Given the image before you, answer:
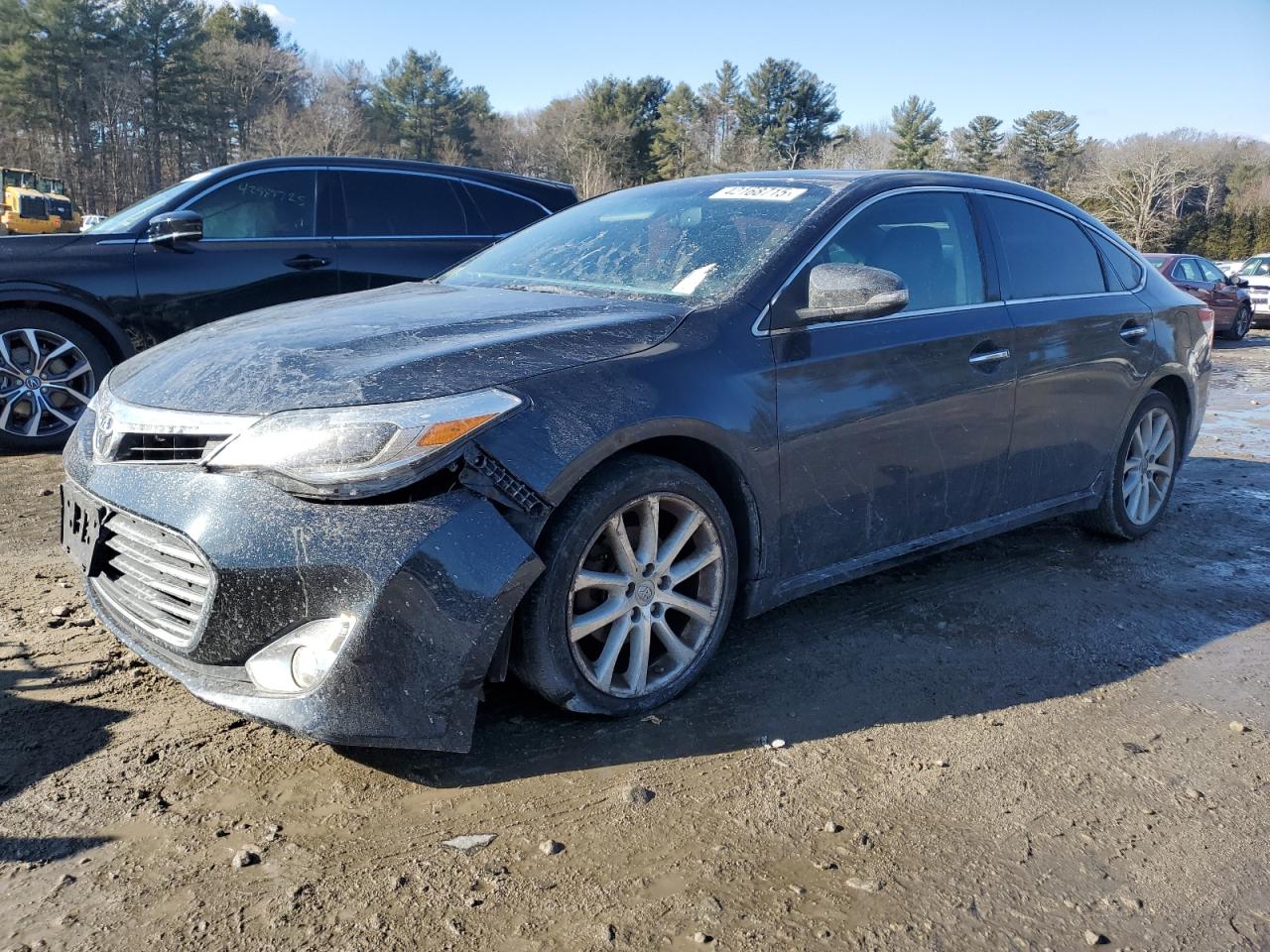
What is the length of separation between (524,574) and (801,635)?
1.57m

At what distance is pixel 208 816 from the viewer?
2486 mm

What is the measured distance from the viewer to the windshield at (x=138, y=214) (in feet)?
20.6

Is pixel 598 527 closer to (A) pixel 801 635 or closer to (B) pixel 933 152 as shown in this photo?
(A) pixel 801 635

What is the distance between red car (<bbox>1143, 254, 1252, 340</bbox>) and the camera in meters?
18.0

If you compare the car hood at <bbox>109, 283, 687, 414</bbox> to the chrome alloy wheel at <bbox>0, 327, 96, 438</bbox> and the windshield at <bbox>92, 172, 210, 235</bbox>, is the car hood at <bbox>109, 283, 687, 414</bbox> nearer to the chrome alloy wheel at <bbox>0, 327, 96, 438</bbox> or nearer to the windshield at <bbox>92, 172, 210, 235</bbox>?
the chrome alloy wheel at <bbox>0, 327, 96, 438</bbox>

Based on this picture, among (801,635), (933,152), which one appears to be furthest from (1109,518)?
(933,152)

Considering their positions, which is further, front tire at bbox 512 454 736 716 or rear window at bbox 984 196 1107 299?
rear window at bbox 984 196 1107 299

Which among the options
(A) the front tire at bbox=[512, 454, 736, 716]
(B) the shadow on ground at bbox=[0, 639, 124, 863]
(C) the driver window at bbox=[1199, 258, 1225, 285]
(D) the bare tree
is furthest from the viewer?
(D) the bare tree

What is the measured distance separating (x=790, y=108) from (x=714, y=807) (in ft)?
229

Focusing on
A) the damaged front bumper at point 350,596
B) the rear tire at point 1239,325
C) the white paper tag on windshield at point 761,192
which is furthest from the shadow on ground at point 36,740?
the rear tire at point 1239,325

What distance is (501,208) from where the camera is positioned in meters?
7.22

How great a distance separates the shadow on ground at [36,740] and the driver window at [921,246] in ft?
8.90

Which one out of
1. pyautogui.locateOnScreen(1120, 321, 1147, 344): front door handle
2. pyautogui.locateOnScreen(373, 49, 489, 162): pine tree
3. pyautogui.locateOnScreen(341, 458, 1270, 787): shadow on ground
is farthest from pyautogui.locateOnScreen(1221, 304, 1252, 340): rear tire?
pyautogui.locateOnScreen(373, 49, 489, 162): pine tree

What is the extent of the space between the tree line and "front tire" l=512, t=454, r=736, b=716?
139 feet
